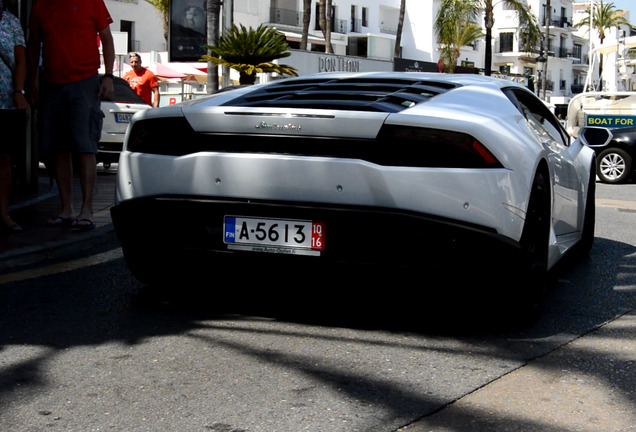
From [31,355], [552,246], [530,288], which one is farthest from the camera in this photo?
[552,246]

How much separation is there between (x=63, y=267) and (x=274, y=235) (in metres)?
2.11

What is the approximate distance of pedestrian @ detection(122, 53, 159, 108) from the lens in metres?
15.2

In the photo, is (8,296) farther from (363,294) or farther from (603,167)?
(603,167)

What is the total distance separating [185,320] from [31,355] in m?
0.83

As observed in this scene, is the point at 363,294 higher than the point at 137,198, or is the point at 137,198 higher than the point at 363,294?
the point at 137,198

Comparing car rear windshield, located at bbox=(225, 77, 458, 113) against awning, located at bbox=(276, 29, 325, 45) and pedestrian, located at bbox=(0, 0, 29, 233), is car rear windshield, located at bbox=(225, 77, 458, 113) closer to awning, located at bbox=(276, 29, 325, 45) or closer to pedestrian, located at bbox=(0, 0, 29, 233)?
pedestrian, located at bbox=(0, 0, 29, 233)

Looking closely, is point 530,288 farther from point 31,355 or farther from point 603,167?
point 603,167

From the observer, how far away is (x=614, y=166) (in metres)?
17.2

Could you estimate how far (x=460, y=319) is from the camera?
179 inches

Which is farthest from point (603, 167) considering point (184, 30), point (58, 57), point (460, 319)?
point (460, 319)

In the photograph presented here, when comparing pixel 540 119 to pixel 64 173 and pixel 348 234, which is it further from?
pixel 64 173

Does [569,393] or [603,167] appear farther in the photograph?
[603,167]

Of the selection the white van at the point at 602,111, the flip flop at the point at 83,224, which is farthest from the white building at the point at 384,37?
the flip flop at the point at 83,224

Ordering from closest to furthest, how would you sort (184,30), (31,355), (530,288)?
(31,355) < (530,288) < (184,30)
